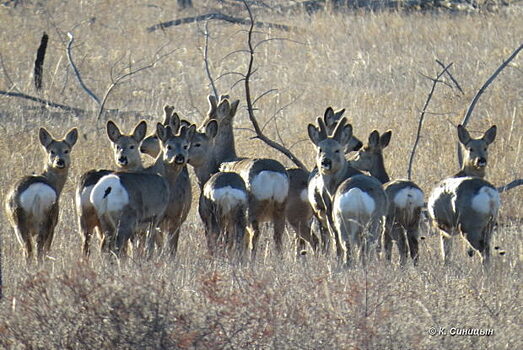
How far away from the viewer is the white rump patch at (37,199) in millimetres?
10336

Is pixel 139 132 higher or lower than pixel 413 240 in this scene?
higher

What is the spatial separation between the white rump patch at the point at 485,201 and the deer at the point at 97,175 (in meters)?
3.48

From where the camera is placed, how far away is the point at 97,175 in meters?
11.0

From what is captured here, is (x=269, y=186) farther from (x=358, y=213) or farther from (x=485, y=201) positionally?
(x=485, y=201)

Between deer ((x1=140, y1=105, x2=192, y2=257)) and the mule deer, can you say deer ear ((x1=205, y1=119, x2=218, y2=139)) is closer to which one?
deer ((x1=140, y1=105, x2=192, y2=257))

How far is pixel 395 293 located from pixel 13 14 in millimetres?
20467

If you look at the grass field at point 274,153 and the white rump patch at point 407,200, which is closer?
the grass field at point 274,153

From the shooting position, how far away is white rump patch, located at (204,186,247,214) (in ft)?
35.8

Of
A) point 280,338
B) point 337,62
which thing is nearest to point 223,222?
point 280,338

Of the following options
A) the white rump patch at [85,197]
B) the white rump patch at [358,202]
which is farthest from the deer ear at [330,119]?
the white rump patch at [85,197]

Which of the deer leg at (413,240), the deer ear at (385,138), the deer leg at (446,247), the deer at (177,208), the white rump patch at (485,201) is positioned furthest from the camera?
the deer ear at (385,138)

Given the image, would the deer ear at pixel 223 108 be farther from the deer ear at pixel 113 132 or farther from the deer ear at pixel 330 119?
the deer ear at pixel 113 132

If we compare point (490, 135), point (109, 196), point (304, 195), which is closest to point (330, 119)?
point (304, 195)

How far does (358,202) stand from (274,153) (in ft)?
19.5
